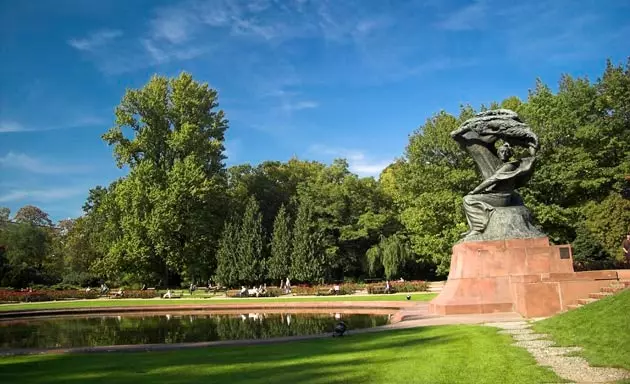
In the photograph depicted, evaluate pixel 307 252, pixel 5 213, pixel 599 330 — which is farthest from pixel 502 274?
pixel 5 213

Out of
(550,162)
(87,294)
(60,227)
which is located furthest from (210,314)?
(60,227)

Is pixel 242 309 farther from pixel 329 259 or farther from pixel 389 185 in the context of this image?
pixel 389 185

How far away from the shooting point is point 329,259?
54.4 metres

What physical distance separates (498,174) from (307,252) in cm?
3265

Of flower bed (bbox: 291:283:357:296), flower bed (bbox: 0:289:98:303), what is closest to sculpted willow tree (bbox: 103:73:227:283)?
flower bed (bbox: 0:289:98:303)

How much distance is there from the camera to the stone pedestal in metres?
18.7

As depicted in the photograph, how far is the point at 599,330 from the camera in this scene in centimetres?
1078

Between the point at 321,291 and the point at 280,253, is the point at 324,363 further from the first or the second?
the point at 280,253

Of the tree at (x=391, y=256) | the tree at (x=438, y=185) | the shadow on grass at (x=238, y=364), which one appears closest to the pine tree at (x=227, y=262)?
the tree at (x=391, y=256)

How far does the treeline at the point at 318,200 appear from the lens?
40031 mm

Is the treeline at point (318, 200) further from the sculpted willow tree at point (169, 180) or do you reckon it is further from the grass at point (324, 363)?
the grass at point (324, 363)

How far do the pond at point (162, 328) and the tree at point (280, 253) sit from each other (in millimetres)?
22147

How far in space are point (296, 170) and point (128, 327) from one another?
44545 mm

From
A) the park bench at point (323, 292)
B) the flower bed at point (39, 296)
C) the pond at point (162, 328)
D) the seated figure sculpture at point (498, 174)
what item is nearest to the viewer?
the pond at point (162, 328)
